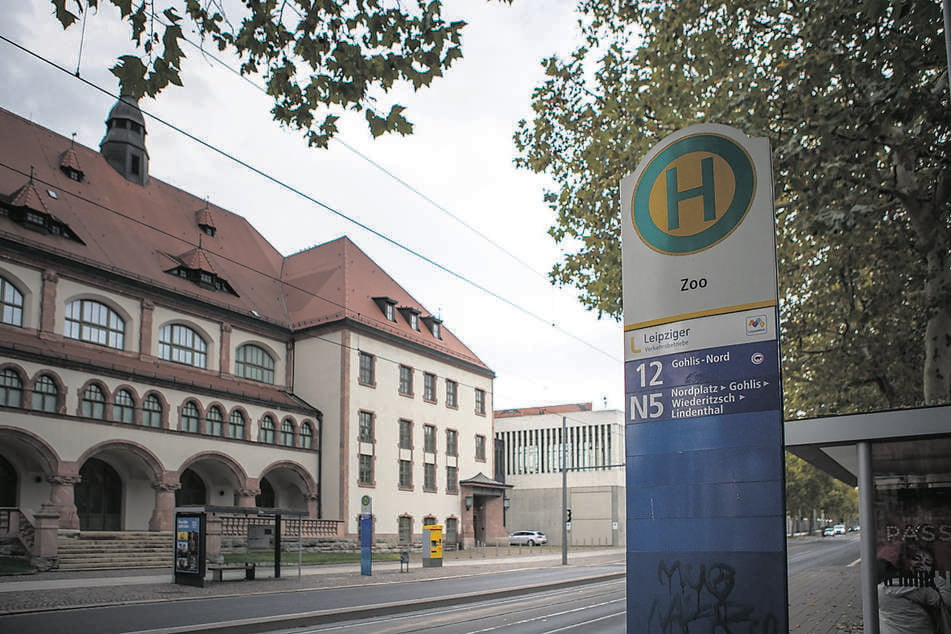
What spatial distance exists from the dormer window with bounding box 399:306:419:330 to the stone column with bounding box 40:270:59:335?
23.5 metres

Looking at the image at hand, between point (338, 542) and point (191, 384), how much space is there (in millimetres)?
11432

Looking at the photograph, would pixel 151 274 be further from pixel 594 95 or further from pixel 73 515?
pixel 594 95

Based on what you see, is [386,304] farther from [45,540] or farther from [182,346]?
[45,540]

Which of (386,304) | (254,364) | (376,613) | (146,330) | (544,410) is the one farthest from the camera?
(544,410)

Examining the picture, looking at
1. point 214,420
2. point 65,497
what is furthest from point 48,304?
point 214,420

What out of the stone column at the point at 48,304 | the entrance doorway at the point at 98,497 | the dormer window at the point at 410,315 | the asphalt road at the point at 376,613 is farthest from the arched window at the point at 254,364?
the asphalt road at the point at 376,613

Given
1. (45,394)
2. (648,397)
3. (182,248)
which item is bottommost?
(648,397)

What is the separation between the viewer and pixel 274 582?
26000mm

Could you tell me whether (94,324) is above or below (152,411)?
above

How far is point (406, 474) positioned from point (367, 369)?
7.25m

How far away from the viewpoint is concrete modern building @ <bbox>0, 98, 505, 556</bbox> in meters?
34.4

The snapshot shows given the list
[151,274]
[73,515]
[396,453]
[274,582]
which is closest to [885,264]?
[274,582]

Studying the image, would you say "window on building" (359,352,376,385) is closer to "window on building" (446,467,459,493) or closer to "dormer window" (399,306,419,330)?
"dormer window" (399,306,419,330)

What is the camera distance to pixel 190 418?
40219 millimetres
